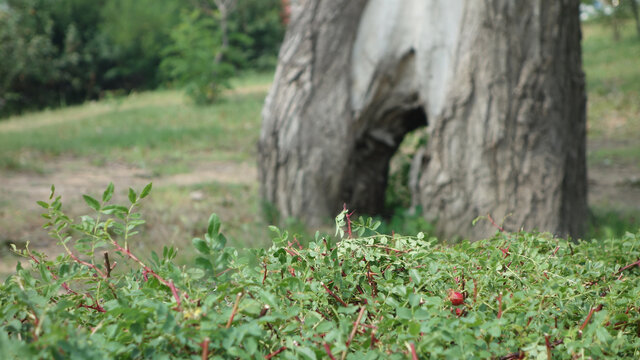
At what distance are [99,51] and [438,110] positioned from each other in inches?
626

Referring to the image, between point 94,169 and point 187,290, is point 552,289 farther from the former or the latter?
point 94,169

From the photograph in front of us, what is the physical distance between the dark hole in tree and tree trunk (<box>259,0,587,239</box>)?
0.01 m

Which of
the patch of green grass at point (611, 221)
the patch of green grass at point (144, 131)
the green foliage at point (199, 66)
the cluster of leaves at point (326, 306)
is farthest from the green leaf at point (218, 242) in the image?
the green foliage at point (199, 66)

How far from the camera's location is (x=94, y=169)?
699 centimetres

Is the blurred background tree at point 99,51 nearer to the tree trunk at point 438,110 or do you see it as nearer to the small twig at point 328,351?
the tree trunk at point 438,110

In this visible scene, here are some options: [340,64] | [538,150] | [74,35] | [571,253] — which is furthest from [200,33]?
[571,253]

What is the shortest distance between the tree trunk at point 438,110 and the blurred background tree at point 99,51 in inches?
365

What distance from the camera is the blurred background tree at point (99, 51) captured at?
550 inches

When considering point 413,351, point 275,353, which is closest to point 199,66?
point 275,353

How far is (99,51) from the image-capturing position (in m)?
17.8

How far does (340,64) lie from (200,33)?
10584 millimetres

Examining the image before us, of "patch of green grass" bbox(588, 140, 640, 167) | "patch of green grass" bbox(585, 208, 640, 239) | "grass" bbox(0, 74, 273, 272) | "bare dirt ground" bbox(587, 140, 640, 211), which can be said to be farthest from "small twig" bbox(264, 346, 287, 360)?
"patch of green grass" bbox(588, 140, 640, 167)

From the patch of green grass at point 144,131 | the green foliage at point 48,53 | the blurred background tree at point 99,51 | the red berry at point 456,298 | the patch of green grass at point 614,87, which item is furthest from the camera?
the green foliage at point 48,53

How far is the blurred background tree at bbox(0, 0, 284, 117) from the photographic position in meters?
14.0
